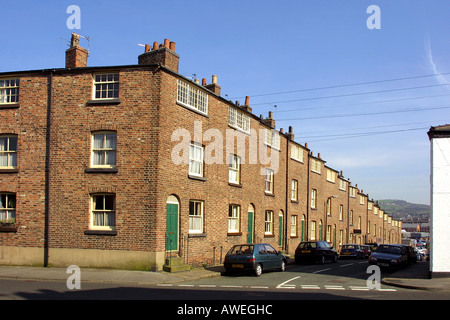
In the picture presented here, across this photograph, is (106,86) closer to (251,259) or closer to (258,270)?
(251,259)

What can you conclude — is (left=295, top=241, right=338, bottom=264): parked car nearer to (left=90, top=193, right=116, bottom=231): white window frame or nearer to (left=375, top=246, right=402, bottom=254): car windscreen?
(left=375, top=246, right=402, bottom=254): car windscreen

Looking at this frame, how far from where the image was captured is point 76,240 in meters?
20.4

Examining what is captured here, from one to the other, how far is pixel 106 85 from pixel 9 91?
5.13 metres

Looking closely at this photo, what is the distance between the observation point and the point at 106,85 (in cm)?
2130

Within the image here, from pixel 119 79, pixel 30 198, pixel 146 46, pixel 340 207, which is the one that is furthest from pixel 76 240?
pixel 340 207

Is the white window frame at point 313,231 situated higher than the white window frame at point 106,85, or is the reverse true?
the white window frame at point 106,85

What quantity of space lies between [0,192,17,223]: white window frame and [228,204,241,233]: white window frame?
39.2 ft

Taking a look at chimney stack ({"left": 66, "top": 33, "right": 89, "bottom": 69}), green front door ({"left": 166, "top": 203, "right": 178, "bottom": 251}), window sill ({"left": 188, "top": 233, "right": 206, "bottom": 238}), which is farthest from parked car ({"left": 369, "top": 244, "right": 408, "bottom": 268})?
chimney stack ({"left": 66, "top": 33, "right": 89, "bottom": 69})

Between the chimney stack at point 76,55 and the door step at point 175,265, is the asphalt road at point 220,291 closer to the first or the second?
the door step at point 175,265

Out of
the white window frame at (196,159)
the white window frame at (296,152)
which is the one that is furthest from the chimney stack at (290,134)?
the white window frame at (196,159)

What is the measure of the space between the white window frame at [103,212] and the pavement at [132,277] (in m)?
1.97

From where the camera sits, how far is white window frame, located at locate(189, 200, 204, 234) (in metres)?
23.3

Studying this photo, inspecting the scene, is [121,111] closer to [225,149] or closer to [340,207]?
[225,149]

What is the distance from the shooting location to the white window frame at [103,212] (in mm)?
20500
